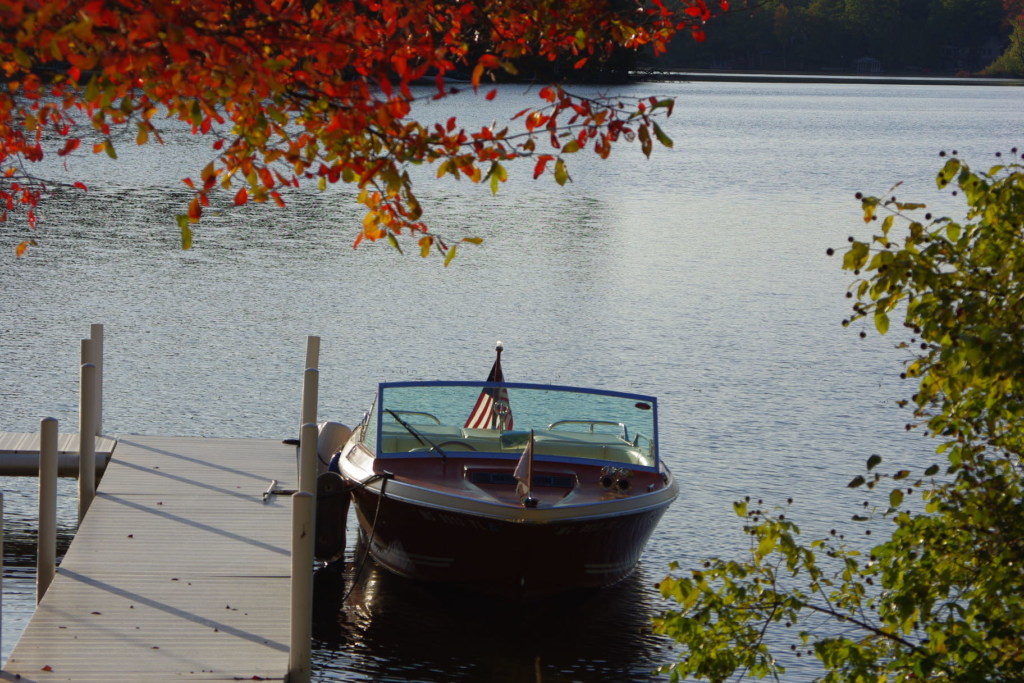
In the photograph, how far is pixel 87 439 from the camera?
10.9 metres

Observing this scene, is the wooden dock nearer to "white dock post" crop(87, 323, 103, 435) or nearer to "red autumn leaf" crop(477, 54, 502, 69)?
"white dock post" crop(87, 323, 103, 435)

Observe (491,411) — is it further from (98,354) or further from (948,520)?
(948,520)

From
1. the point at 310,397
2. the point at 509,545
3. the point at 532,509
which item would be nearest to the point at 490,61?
the point at 532,509

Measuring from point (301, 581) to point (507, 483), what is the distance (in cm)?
364

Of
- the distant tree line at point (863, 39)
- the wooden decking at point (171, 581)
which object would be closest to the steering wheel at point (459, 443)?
the wooden decking at point (171, 581)

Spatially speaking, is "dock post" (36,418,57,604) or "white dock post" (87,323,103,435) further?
"white dock post" (87,323,103,435)

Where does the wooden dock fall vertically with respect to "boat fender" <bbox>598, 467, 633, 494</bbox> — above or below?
below

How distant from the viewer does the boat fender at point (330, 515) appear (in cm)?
1115

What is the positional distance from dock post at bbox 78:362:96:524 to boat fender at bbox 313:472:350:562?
6.64ft

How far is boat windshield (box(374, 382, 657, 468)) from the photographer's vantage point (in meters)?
11.5

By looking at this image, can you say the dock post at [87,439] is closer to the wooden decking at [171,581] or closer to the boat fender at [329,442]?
the wooden decking at [171,581]

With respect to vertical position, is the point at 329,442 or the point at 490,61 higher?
the point at 490,61

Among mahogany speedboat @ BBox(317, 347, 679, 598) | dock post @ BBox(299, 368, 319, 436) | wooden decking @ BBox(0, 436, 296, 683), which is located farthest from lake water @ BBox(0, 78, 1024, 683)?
dock post @ BBox(299, 368, 319, 436)

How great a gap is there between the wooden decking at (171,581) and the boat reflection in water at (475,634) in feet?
3.56
